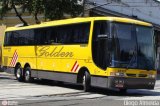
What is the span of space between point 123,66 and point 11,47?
10.9m

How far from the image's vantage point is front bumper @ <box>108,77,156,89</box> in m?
19.7

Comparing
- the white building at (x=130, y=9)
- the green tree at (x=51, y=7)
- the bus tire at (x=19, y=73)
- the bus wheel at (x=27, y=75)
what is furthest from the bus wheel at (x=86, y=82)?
the white building at (x=130, y=9)

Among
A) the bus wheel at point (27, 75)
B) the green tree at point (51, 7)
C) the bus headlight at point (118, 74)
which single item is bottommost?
the bus wheel at point (27, 75)

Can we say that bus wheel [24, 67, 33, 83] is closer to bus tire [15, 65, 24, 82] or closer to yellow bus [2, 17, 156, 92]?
bus tire [15, 65, 24, 82]

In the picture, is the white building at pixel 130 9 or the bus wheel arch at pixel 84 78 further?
the white building at pixel 130 9

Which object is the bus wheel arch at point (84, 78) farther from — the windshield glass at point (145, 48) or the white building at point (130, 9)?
the white building at point (130, 9)

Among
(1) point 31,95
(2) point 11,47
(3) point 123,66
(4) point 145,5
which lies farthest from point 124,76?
(4) point 145,5

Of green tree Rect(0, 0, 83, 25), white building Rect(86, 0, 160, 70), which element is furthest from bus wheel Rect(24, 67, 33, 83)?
white building Rect(86, 0, 160, 70)

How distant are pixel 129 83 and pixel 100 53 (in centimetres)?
175

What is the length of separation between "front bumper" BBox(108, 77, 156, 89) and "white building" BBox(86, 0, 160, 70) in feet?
78.0

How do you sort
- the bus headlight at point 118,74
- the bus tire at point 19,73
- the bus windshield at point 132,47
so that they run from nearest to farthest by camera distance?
the bus headlight at point 118,74
the bus windshield at point 132,47
the bus tire at point 19,73

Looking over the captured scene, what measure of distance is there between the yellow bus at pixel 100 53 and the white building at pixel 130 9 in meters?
20.3

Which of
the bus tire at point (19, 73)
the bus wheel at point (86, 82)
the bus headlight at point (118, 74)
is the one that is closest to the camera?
the bus headlight at point (118, 74)

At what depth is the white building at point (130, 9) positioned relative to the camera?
4907 cm
